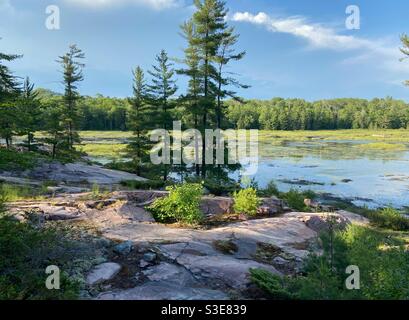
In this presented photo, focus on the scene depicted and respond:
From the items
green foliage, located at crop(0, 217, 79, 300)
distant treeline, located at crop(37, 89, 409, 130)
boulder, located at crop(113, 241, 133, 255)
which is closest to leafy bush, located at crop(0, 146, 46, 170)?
green foliage, located at crop(0, 217, 79, 300)

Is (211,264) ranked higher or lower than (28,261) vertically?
lower

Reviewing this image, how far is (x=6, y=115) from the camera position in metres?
8.66

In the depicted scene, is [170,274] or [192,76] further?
[192,76]

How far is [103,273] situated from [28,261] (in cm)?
151

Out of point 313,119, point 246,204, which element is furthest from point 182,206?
point 313,119

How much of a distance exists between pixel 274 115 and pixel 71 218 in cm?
13998

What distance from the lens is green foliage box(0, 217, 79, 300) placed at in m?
6.45

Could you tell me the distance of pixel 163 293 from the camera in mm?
6848

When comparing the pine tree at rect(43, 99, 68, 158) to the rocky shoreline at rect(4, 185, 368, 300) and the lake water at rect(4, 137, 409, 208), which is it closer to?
the lake water at rect(4, 137, 409, 208)

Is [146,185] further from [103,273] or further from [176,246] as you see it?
[103,273]

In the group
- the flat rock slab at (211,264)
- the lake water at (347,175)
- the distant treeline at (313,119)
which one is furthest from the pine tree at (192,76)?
the distant treeline at (313,119)

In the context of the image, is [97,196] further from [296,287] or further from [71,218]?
[296,287]

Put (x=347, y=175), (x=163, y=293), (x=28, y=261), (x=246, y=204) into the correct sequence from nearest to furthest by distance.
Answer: (x=163, y=293)
(x=28, y=261)
(x=246, y=204)
(x=347, y=175)

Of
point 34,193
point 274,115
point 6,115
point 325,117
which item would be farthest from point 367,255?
point 325,117
